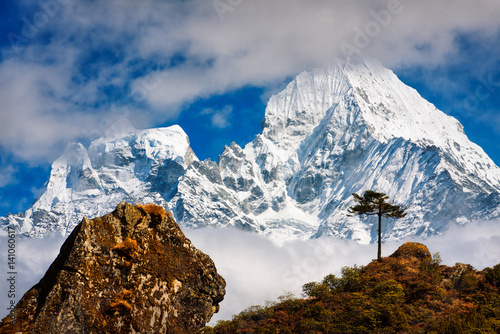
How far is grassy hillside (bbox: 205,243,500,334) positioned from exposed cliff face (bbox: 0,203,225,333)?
1782cm

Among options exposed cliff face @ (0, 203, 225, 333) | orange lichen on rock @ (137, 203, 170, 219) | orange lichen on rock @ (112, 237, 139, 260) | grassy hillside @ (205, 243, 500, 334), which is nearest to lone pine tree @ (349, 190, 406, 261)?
grassy hillside @ (205, 243, 500, 334)

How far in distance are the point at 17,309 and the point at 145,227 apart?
394cm

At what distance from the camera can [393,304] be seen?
32.5 metres

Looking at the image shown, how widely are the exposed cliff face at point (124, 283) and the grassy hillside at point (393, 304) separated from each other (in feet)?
58.5

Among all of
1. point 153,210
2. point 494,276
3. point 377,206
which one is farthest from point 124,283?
point 377,206

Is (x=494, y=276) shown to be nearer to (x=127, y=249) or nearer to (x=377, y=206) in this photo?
(x=377, y=206)

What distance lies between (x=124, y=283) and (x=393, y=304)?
24.6m

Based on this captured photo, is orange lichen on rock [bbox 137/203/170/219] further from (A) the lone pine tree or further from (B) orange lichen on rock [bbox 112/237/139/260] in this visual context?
(A) the lone pine tree

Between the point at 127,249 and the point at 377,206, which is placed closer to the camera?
the point at 127,249

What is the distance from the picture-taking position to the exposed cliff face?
11.9m

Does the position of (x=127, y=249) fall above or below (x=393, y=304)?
below

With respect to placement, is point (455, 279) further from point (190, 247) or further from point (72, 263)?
point (72, 263)

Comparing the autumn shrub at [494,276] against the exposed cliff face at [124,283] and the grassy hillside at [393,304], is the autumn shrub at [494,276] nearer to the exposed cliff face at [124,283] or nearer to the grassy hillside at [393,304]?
the grassy hillside at [393,304]

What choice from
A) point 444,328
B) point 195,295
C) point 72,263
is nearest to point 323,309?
point 444,328
